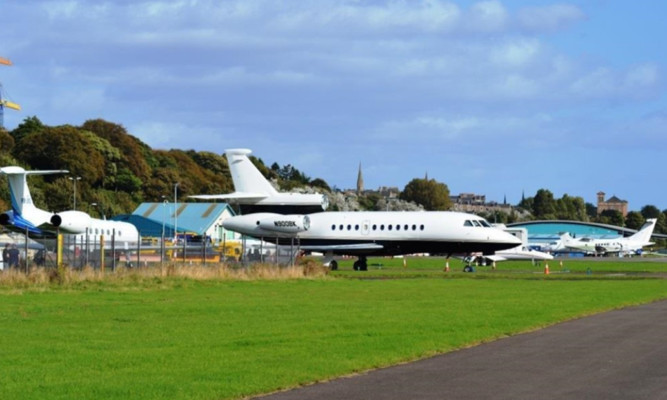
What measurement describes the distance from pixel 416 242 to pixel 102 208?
71.0m

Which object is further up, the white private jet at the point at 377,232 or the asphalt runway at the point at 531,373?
the white private jet at the point at 377,232

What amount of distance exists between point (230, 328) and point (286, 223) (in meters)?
44.0

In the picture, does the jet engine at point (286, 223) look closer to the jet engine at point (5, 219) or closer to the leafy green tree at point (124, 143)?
the jet engine at point (5, 219)

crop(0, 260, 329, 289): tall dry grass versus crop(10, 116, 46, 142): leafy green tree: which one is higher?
crop(10, 116, 46, 142): leafy green tree

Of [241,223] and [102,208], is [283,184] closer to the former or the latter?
[102,208]

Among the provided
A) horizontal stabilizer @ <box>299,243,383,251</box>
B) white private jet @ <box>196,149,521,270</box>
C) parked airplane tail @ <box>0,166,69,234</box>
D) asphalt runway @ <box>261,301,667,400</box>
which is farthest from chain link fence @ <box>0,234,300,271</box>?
asphalt runway @ <box>261,301,667,400</box>

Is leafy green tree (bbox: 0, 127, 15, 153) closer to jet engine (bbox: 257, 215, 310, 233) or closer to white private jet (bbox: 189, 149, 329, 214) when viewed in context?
white private jet (bbox: 189, 149, 329, 214)

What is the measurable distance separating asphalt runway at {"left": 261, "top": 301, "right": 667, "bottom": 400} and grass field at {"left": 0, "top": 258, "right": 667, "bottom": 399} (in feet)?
2.01

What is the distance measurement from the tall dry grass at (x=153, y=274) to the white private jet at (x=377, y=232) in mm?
15155

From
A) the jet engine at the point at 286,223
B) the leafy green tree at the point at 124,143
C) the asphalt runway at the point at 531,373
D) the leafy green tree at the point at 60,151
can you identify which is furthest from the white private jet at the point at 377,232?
the leafy green tree at the point at 124,143

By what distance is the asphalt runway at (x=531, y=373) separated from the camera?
13.6 meters

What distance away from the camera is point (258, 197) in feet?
231

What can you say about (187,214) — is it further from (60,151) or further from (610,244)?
(610,244)

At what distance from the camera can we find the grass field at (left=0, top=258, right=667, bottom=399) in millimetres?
14867
